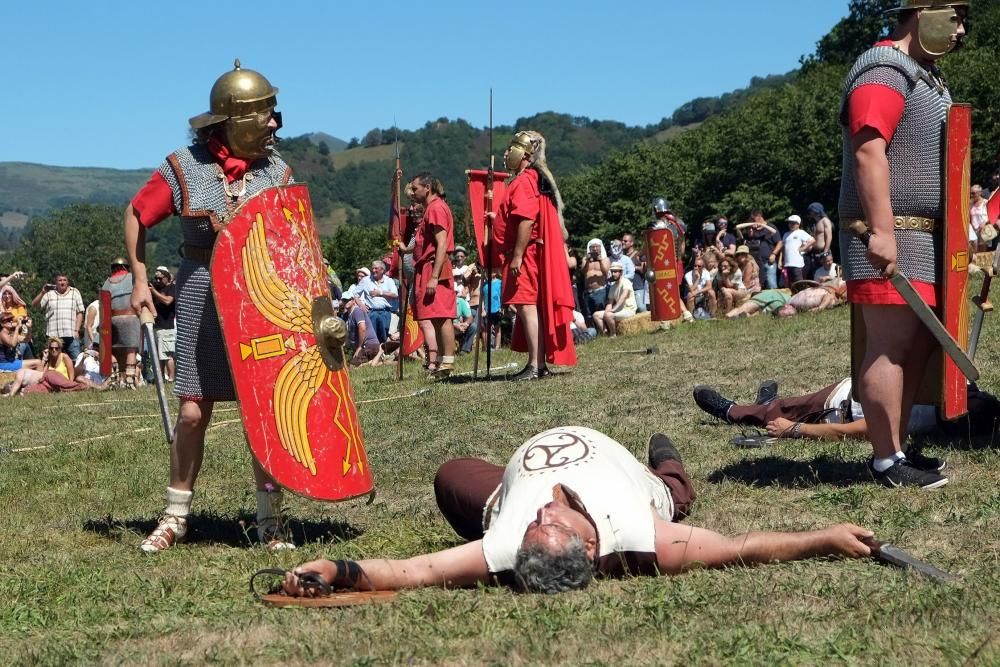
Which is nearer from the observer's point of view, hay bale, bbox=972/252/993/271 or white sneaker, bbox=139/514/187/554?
white sneaker, bbox=139/514/187/554

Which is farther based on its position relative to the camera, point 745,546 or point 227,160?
point 227,160

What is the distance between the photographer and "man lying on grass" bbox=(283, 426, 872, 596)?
3928 millimetres

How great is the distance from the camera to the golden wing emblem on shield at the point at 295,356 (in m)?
5.09

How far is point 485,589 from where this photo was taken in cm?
409

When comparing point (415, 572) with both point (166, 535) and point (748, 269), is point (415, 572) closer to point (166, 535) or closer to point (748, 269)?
point (166, 535)

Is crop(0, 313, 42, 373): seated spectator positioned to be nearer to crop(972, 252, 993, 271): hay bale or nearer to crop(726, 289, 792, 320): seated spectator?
crop(726, 289, 792, 320): seated spectator

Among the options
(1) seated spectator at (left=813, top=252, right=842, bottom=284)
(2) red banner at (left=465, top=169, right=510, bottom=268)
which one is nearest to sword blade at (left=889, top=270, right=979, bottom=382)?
(2) red banner at (left=465, top=169, right=510, bottom=268)

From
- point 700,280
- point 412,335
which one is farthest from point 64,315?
point 700,280

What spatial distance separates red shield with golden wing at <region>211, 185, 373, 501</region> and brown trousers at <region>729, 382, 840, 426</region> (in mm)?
2549

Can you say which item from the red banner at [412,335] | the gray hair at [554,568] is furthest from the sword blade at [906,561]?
the red banner at [412,335]

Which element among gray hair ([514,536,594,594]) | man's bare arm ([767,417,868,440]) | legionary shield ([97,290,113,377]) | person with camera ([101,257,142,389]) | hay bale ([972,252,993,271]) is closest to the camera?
gray hair ([514,536,594,594])

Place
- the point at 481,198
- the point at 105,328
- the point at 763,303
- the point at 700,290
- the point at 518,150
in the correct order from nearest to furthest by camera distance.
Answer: the point at 105,328 → the point at 518,150 → the point at 481,198 → the point at 763,303 → the point at 700,290

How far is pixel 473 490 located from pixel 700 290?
42.4ft

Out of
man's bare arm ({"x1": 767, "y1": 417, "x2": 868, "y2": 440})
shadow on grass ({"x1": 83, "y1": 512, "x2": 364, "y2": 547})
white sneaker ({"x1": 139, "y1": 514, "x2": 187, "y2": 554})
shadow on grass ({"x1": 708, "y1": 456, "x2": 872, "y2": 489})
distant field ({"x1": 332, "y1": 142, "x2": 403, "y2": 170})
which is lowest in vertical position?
shadow on grass ({"x1": 83, "y1": 512, "x2": 364, "y2": 547})
